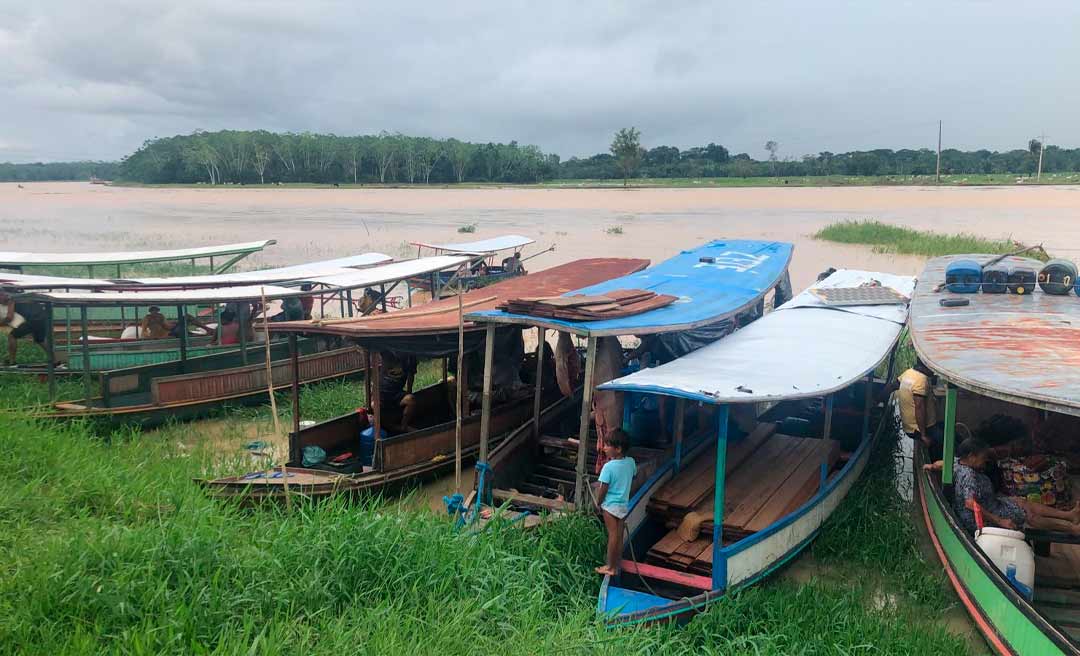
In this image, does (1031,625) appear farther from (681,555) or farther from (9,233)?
(9,233)

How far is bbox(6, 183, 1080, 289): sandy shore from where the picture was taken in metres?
30.4

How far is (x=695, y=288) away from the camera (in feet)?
30.1

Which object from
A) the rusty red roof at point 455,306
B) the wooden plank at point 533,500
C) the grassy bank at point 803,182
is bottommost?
the wooden plank at point 533,500

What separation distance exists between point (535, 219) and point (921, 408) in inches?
1514

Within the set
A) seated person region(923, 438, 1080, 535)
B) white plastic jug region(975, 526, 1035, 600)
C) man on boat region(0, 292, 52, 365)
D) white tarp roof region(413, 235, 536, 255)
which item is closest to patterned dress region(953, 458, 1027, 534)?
seated person region(923, 438, 1080, 535)

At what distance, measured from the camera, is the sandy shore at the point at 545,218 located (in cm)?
3039

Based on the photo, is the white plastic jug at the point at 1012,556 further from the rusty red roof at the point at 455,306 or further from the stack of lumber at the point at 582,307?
the rusty red roof at the point at 455,306

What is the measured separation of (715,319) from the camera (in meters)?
7.65

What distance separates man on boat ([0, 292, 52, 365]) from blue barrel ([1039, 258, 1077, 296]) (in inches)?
503

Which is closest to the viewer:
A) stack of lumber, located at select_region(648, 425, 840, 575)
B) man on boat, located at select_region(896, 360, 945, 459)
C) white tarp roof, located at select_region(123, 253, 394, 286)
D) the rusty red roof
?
stack of lumber, located at select_region(648, 425, 840, 575)

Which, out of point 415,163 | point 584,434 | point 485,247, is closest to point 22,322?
point 584,434

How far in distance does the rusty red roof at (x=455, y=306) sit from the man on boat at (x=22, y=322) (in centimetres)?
574

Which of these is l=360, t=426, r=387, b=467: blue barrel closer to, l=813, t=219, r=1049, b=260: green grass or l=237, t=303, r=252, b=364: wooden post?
l=237, t=303, r=252, b=364: wooden post

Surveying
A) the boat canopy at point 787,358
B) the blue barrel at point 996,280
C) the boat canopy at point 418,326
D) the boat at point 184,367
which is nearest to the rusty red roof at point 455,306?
the boat canopy at point 418,326
